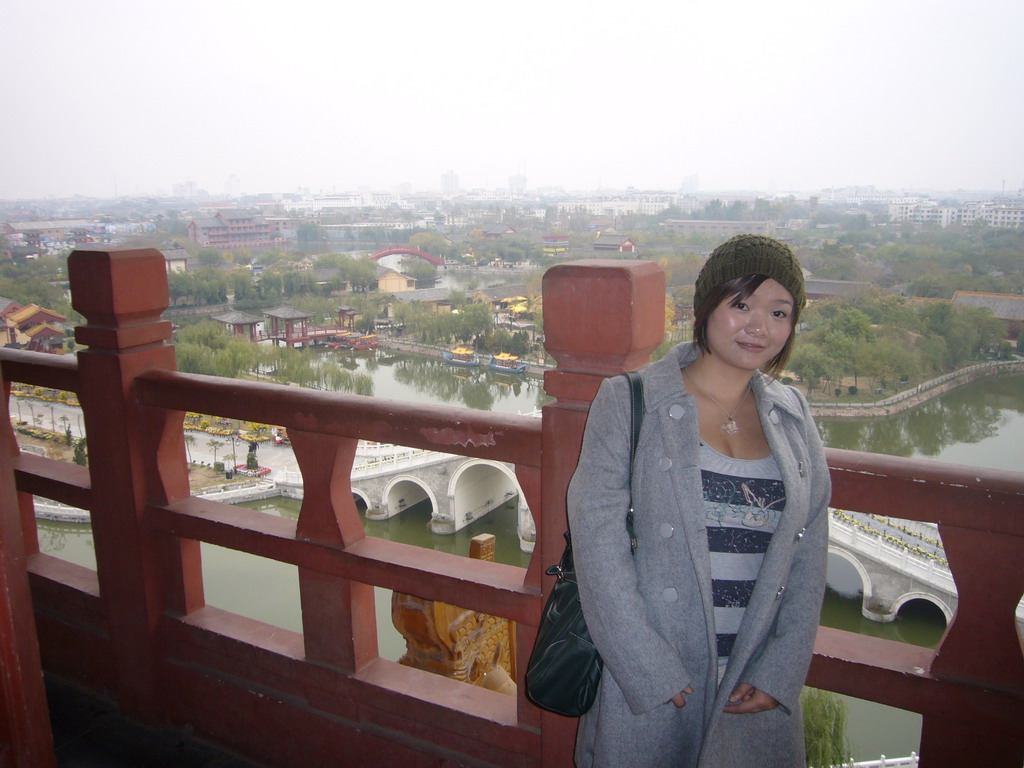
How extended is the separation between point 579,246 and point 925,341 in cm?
308

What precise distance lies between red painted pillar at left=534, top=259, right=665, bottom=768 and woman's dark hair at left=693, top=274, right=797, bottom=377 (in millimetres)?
104

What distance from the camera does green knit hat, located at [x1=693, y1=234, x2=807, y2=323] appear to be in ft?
2.84

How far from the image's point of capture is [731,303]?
0.89 metres

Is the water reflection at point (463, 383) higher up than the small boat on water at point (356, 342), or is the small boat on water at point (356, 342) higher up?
the small boat on water at point (356, 342)

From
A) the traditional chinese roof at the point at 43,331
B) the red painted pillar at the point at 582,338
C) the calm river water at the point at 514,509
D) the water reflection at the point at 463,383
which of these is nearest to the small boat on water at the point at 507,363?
the water reflection at the point at 463,383

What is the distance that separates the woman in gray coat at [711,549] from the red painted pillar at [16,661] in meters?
0.58

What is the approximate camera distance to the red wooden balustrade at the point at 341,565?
3.10 ft

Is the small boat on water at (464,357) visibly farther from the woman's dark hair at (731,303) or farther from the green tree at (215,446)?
the woman's dark hair at (731,303)

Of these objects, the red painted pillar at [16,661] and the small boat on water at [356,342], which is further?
the small boat on water at [356,342]

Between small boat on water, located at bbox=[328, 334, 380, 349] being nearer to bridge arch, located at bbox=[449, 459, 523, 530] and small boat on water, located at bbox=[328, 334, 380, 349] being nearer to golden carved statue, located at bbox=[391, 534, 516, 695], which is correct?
bridge arch, located at bbox=[449, 459, 523, 530]

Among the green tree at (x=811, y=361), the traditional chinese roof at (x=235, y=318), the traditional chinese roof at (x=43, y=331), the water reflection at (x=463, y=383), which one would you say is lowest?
the water reflection at (x=463, y=383)

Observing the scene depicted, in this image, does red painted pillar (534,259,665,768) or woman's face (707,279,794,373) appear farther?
red painted pillar (534,259,665,768)

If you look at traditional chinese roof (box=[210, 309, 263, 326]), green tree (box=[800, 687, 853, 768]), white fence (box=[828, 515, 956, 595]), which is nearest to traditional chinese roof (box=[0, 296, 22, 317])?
traditional chinese roof (box=[210, 309, 263, 326])

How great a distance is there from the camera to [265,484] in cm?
1317
